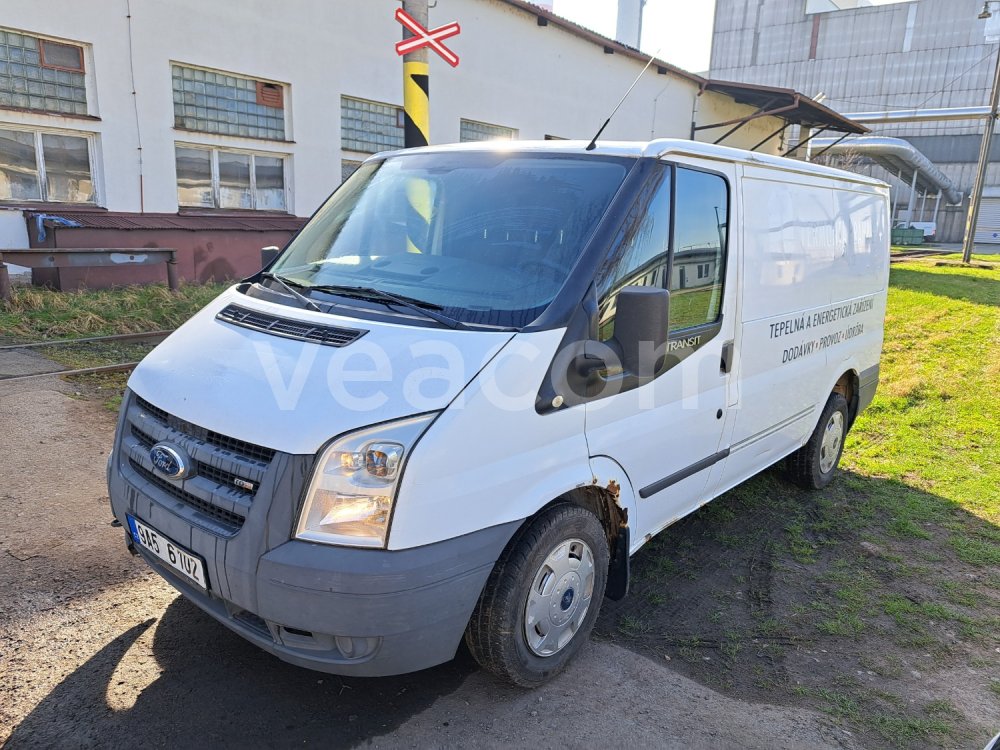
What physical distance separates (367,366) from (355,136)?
1269 cm

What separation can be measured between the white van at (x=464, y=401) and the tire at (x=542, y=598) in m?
0.01

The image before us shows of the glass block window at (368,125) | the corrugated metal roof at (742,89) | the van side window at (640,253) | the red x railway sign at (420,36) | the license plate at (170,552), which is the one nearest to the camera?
the license plate at (170,552)

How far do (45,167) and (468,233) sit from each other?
973 centimetres

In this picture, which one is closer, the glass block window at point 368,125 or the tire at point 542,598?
the tire at point 542,598

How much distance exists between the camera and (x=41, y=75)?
9.92 metres

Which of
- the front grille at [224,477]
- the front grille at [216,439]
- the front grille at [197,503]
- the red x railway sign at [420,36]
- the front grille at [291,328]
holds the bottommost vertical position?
the front grille at [197,503]

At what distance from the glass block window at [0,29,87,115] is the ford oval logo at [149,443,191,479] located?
9.53 metres

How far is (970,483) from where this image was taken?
5.59 m

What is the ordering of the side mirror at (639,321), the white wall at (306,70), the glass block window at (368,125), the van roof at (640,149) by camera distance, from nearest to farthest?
the side mirror at (639,321) < the van roof at (640,149) < the white wall at (306,70) < the glass block window at (368,125)

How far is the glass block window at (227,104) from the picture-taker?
11523 millimetres

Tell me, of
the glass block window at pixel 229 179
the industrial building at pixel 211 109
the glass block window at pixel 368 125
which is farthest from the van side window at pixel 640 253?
the glass block window at pixel 368 125

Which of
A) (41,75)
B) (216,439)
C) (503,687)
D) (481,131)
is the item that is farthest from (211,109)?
(503,687)

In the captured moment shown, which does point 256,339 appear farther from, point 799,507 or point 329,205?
point 799,507

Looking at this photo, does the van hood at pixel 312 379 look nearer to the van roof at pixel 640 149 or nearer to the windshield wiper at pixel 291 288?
the windshield wiper at pixel 291 288
